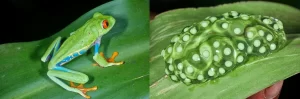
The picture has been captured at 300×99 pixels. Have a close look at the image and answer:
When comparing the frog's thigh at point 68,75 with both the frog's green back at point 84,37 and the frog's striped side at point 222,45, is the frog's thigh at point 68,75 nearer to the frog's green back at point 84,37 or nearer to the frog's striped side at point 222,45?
the frog's green back at point 84,37

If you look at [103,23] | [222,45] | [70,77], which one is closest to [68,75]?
[70,77]

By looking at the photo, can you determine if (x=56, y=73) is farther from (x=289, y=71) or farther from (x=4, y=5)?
(x=289, y=71)

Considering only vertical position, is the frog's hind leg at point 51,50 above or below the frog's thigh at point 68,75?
above

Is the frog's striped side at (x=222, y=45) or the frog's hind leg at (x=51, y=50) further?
the frog's hind leg at (x=51, y=50)

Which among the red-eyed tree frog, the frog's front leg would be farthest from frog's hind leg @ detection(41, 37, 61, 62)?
the frog's front leg

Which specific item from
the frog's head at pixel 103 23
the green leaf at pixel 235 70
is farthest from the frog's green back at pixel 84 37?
the green leaf at pixel 235 70

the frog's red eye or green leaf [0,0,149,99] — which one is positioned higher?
the frog's red eye

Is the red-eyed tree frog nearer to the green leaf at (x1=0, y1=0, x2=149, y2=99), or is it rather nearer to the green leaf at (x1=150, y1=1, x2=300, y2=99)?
the green leaf at (x1=0, y1=0, x2=149, y2=99)

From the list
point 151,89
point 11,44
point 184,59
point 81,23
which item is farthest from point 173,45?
point 11,44
